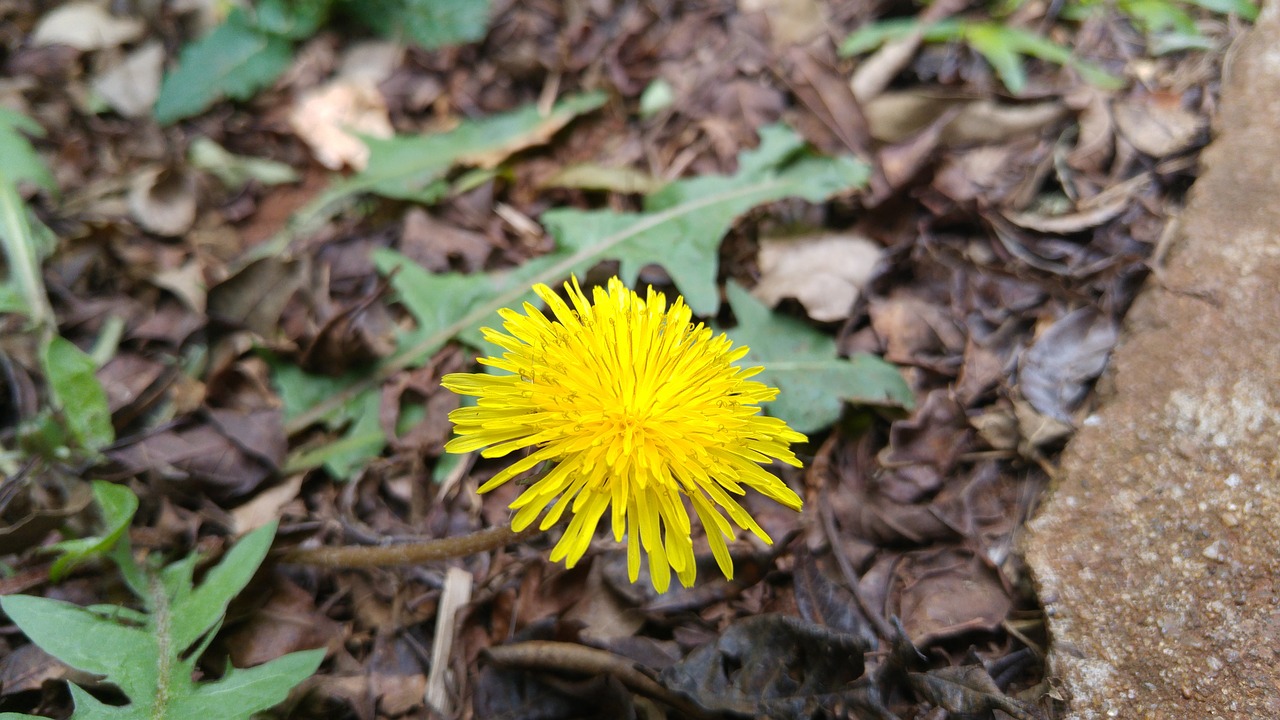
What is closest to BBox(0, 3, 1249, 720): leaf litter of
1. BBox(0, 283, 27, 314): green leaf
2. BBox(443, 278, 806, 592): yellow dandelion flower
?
BBox(0, 283, 27, 314): green leaf

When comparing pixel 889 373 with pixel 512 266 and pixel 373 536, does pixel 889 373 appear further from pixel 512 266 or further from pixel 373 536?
pixel 373 536

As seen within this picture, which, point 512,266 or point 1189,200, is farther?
point 512,266

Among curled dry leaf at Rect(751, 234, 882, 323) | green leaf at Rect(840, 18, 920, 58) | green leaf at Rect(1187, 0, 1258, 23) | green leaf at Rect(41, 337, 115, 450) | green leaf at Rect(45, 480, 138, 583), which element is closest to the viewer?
green leaf at Rect(45, 480, 138, 583)

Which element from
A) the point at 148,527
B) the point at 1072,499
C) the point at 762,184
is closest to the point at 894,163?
the point at 762,184

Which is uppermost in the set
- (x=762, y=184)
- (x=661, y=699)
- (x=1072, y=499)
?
(x=762, y=184)

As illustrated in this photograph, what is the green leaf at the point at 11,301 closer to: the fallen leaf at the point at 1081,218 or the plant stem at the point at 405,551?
the plant stem at the point at 405,551

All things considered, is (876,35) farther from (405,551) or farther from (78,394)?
(78,394)

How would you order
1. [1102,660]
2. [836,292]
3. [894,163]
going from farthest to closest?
[894,163]
[836,292]
[1102,660]

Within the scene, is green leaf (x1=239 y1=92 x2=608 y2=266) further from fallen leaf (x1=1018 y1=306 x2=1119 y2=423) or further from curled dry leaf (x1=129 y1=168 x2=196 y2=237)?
fallen leaf (x1=1018 y1=306 x2=1119 y2=423)
